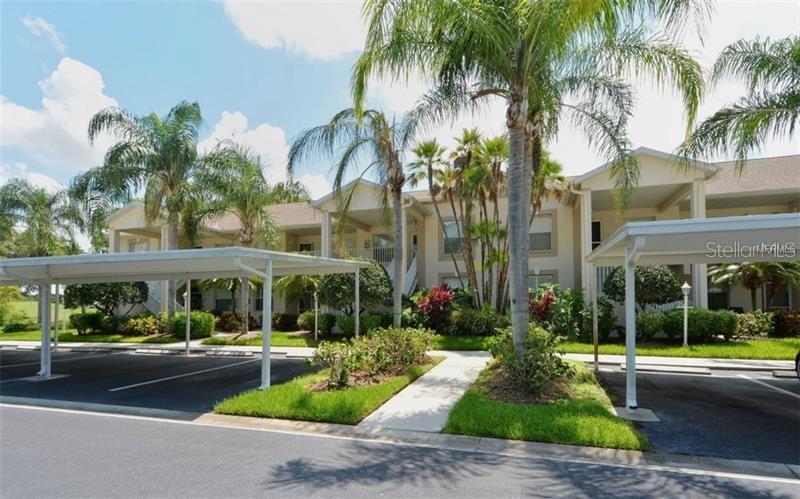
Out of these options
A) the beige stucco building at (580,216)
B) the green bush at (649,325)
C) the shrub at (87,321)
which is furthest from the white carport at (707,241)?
the shrub at (87,321)

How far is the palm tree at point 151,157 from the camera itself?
723 inches

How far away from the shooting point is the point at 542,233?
20422mm

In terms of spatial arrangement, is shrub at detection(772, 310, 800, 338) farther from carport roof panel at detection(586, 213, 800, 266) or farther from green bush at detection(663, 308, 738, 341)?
carport roof panel at detection(586, 213, 800, 266)

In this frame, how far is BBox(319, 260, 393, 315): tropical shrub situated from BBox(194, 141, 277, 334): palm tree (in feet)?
11.5

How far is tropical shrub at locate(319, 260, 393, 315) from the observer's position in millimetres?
17703

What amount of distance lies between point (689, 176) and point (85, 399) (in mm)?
18660

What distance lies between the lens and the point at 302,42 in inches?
428

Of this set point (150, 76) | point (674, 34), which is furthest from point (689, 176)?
point (150, 76)

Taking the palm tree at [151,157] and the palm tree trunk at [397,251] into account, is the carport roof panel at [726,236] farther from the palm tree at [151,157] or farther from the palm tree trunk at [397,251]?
the palm tree at [151,157]

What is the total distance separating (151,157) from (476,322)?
14.4 metres

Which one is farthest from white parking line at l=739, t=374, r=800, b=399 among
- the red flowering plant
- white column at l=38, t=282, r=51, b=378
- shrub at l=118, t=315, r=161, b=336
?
shrub at l=118, t=315, r=161, b=336

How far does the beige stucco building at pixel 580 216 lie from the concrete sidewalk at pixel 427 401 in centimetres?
523

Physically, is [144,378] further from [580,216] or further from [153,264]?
[580,216]

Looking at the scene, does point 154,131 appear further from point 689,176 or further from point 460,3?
point 689,176
